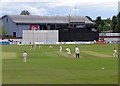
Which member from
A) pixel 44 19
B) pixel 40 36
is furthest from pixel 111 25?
pixel 40 36

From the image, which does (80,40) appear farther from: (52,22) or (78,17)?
(78,17)

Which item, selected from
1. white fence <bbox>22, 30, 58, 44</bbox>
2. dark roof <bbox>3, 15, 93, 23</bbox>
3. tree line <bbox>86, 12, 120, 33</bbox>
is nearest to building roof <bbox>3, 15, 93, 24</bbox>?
dark roof <bbox>3, 15, 93, 23</bbox>

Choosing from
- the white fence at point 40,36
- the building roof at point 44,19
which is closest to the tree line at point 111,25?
the building roof at point 44,19

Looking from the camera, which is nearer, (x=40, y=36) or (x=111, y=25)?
(x=40, y=36)

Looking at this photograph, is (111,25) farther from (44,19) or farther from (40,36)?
(40,36)

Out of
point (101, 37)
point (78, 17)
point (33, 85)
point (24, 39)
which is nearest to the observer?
point (33, 85)

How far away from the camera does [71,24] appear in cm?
13312

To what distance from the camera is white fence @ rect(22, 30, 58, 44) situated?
107 m

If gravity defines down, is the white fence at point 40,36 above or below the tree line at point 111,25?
below

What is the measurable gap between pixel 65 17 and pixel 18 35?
70.2ft

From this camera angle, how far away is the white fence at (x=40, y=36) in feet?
351

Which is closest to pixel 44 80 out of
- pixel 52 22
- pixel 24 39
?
pixel 24 39

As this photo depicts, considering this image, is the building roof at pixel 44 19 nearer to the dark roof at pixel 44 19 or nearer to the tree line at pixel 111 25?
the dark roof at pixel 44 19

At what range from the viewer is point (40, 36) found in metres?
109
